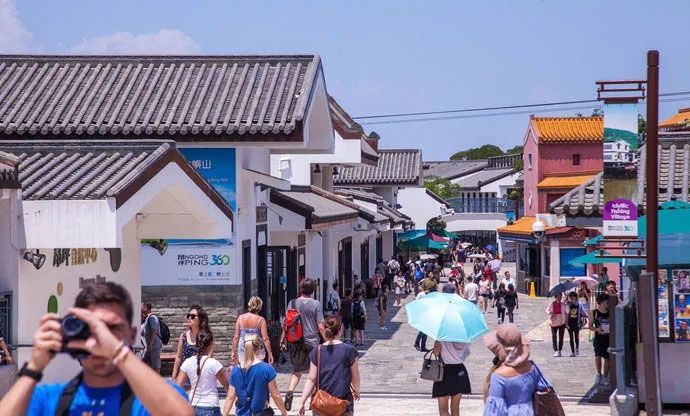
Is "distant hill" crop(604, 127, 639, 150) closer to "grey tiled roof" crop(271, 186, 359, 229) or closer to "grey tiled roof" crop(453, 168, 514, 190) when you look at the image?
"grey tiled roof" crop(271, 186, 359, 229)

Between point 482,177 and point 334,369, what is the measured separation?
90.1 m

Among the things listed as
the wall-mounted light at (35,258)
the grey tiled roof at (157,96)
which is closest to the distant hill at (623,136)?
the grey tiled roof at (157,96)

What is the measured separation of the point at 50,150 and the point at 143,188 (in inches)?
69.0

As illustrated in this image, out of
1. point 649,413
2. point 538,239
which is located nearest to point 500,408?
point 649,413

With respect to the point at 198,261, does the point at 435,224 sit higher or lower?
higher

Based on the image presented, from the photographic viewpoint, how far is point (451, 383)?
43.5 feet

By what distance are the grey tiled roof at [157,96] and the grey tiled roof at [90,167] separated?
5.73 meters

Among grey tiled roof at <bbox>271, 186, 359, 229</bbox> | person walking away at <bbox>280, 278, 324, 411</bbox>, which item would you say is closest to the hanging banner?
person walking away at <bbox>280, 278, 324, 411</bbox>

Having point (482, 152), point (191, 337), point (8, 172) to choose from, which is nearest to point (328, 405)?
point (191, 337)

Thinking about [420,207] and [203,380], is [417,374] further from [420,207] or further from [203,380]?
[420,207]

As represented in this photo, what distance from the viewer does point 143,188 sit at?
40.9ft

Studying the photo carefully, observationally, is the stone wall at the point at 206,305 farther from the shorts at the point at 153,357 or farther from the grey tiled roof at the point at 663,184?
the grey tiled roof at the point at 663,184

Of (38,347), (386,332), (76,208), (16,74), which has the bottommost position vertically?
(386,332)

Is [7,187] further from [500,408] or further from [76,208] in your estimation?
[500,408]
